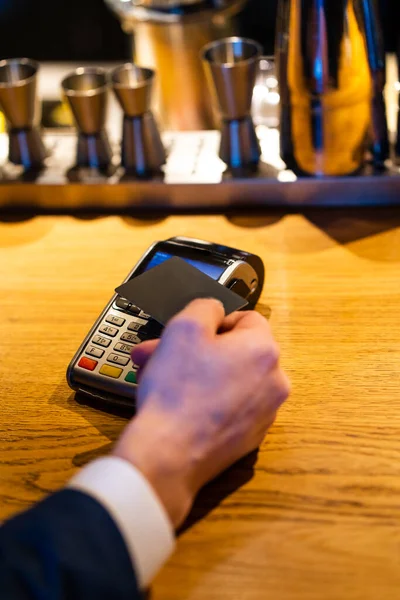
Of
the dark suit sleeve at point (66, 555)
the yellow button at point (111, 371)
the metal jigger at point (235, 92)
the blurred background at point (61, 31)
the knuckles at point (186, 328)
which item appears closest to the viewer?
the dark suit sleeve at point (66, 555)

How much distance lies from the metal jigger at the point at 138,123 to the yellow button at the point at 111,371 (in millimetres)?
465

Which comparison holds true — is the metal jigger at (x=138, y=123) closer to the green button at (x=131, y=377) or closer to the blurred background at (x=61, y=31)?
the green button at (x=131, y=377)

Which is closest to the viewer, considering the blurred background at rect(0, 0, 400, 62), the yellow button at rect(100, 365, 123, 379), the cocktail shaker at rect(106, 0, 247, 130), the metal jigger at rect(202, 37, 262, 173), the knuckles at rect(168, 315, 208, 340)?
the knuckles at rect(168, 315, 208, 340)

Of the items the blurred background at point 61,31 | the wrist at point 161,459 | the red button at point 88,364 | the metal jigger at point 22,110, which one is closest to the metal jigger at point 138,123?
the metal jigger at point 22,110

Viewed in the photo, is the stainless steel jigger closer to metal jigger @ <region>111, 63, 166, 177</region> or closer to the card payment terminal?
metal jigger @ <region>111, 63, 166, 177</region>

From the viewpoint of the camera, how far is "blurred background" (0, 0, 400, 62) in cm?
224

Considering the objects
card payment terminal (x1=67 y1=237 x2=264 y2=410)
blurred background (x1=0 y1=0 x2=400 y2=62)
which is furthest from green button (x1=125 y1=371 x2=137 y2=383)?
blurred background (x1=0 y1=0 x2=400 y2=62)

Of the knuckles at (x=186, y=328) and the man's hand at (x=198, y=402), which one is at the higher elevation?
the knuckles at (x=186, y=328)

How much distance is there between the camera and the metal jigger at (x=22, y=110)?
3.52 feet

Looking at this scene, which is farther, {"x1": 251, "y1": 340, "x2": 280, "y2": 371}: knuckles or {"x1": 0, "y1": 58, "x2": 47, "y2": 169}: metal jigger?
{"x1": 0, "y1": 58, "x2": 47, "y2": 169}: metal jigger

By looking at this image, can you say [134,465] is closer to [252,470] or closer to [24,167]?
[252,470]

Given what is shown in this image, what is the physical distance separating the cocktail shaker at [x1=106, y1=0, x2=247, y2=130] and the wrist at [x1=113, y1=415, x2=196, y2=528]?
0.90m

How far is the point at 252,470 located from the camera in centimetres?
66

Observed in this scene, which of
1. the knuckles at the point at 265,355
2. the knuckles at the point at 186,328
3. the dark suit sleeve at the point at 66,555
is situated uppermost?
the knuckles at the point at 186,328
